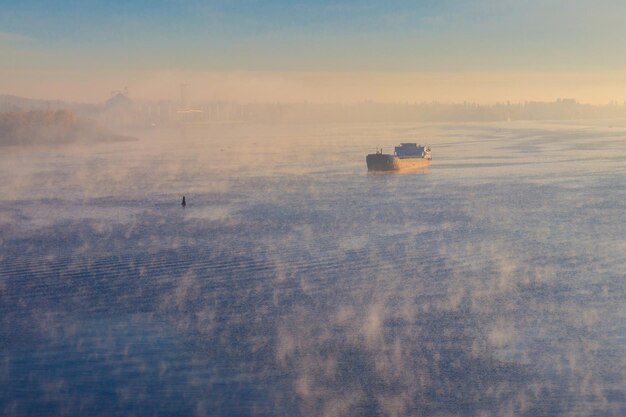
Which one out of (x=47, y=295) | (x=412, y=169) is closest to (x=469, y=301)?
(x=47, y=295)

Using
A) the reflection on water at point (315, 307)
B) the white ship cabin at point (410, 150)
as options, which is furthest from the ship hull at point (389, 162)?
the reflection on water at point (315, 307)

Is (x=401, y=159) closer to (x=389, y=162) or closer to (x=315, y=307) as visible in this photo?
(x=389, y=162)

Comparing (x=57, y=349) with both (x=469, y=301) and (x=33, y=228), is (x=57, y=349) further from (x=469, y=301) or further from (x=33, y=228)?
(x=33, y=228)

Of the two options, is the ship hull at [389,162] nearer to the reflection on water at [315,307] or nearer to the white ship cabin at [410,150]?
the white ship cabin at [410,150]

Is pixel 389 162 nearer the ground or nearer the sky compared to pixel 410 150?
nearer the ground

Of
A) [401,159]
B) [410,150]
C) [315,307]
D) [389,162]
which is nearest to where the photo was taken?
[315,307]

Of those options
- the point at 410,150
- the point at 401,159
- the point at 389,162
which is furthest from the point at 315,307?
the point at 410,150
